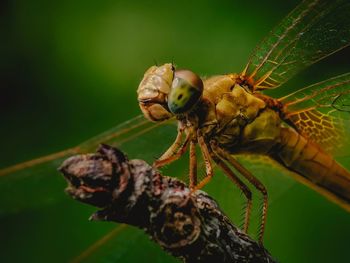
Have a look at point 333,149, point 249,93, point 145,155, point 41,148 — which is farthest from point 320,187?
point 41,148

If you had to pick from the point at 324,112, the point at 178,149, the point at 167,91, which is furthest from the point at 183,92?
the point at 324,112

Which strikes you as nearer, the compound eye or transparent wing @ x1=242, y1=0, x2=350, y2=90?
the compound eye

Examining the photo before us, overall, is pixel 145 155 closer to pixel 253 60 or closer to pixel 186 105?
pixel 186 105

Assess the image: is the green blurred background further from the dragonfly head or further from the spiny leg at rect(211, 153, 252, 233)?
the dragonfly head

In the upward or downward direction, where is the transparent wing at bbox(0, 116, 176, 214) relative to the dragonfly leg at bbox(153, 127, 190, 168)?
downward

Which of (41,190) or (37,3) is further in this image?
(37,3)

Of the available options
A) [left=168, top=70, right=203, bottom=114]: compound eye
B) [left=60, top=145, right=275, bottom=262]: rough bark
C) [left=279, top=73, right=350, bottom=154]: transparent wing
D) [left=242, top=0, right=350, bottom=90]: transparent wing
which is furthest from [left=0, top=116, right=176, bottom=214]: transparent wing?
[left=60, top=145, right=275, bottom=262]: rough bark

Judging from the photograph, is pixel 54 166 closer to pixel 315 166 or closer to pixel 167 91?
pixel 167 91
